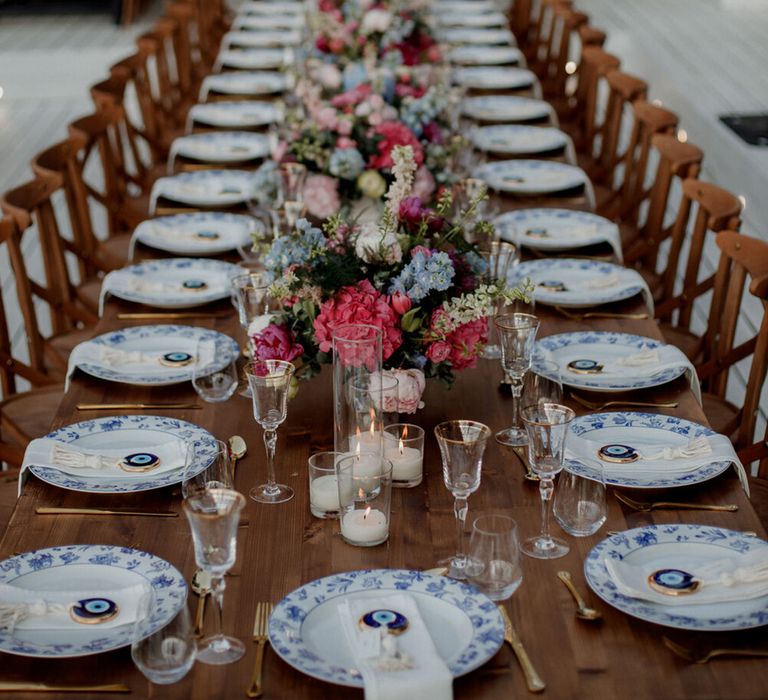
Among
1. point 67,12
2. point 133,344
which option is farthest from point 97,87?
point 67,12

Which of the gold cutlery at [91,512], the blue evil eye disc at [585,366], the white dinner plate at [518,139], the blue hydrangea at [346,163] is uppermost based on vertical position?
the blue hydrangea at [346,163]

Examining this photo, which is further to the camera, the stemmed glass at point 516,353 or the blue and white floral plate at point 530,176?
the blue and white floral plate at point 530,176

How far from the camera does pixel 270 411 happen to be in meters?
2.09

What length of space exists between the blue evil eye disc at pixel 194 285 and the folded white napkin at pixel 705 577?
154 centimetres

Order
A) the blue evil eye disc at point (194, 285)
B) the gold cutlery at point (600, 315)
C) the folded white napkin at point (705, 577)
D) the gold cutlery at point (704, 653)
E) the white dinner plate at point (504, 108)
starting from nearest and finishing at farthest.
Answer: the gold cutlery at point (704, 653), the folded white napkin at point (705, 577), the gold cutlery at point (600, 315), the blue evil eye disc at point (194, 285), the white dinner plate at point (504, 108)

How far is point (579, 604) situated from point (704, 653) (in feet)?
0.63

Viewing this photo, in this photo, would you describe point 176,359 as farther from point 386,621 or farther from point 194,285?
point 386,621

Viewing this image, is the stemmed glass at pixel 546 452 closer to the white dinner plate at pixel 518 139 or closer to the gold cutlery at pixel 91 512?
the gold cutlery at pixel 91 512

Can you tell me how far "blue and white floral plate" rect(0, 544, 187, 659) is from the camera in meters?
1.70

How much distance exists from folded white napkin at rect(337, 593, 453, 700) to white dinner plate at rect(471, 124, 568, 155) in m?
2.82

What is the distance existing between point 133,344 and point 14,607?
1.06m

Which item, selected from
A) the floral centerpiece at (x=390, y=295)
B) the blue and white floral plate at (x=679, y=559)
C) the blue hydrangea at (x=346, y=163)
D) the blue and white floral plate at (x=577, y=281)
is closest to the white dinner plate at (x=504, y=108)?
the blue hydrangea at (x=346, y=163)

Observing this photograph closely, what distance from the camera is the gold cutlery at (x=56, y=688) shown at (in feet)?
5.31

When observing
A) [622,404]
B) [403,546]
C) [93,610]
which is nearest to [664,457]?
[622,404]
